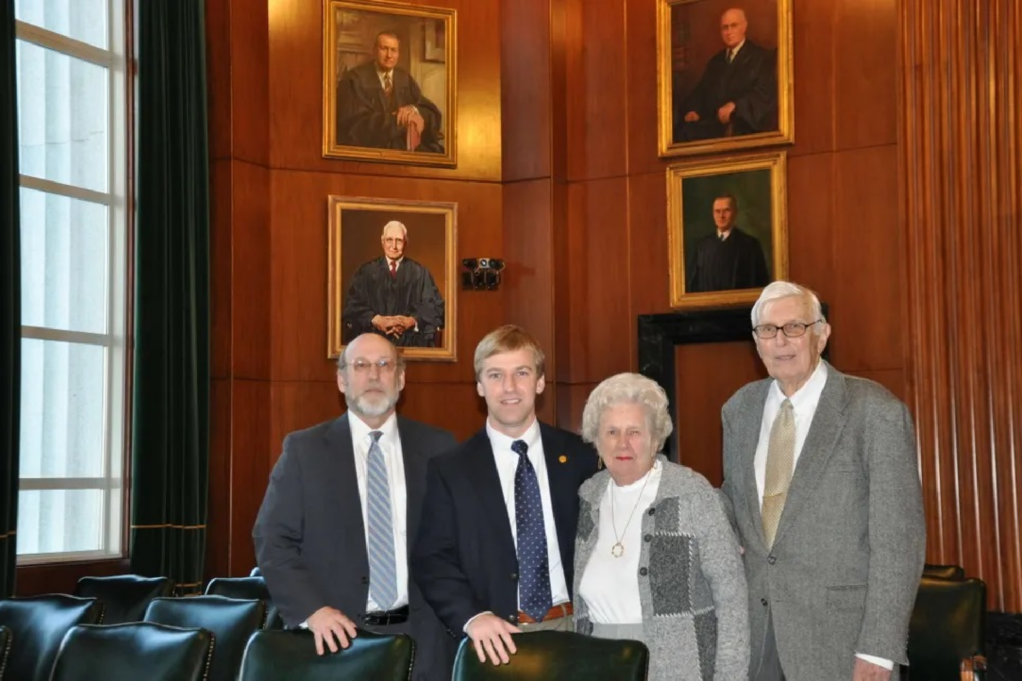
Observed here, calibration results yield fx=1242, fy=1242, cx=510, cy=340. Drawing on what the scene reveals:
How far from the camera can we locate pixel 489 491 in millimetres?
3553

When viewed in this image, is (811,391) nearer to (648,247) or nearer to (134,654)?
(134,654)

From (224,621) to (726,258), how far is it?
5.18 meters

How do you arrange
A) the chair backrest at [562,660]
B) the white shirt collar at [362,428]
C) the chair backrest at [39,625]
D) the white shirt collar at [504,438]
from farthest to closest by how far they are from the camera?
1. the chair backrest at [39,625]
2. the white shirt collar at [362,428]
3. the white shirt collar at [504,438]
4. the chair backrest at [562,660]

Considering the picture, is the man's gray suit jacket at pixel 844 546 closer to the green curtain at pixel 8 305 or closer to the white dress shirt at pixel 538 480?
the white dress shirt at pixel 538 480

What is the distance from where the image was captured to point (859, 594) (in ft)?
10.8

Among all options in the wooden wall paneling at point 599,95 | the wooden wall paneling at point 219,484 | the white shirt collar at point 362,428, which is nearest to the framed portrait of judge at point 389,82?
the wooden wall paneling at point 599,95

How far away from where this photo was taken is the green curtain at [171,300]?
738cm

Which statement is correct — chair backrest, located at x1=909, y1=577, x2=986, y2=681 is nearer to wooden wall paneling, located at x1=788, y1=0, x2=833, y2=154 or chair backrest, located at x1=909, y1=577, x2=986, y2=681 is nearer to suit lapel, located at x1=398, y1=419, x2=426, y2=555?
Answer: suit lapel, located at x1=398, y1=419, x2=426, y2=555

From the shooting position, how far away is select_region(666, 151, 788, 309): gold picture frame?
8336 mm

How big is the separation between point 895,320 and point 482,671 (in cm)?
545

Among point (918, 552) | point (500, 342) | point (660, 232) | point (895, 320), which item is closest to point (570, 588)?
point (500, 342)

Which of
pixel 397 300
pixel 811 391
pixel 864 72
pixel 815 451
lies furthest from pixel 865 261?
pixel 815 451

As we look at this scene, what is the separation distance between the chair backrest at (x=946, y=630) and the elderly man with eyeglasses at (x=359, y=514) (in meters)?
1.57

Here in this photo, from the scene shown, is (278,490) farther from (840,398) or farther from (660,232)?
(660,232)
